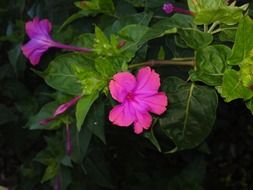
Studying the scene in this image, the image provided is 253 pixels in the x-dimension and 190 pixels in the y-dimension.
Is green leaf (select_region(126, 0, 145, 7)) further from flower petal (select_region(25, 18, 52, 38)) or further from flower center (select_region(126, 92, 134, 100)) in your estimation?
flower center (select_region(126, 92, 134, 100))

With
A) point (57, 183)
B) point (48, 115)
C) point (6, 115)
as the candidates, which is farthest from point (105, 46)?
point (6, 115)

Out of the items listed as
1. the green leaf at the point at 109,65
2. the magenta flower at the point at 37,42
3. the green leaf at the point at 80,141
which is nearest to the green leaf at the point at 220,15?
the green leaf at the point at 109,65

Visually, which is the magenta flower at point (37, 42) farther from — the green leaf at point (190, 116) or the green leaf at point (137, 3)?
the green leaf at point (190, 116)

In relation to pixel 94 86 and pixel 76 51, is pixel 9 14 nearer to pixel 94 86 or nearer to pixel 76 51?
pixel 76 51

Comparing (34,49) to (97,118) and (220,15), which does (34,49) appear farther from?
(220,15)

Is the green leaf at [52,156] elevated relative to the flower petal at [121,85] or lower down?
lower down

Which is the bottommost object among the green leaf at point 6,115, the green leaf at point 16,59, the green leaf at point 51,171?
the green leaf at point 51,171

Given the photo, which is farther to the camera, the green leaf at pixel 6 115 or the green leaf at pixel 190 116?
the green leaf at pixel 6 115
